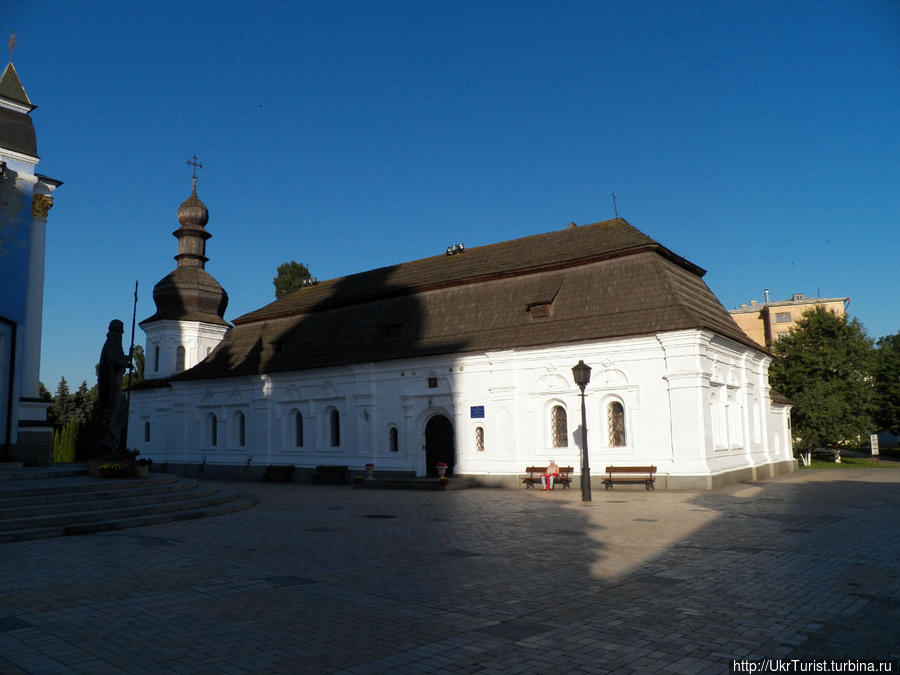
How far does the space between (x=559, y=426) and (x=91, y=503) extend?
1548 centimetres

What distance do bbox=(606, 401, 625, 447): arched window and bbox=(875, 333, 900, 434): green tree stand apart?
40696mm

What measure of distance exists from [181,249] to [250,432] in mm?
16444

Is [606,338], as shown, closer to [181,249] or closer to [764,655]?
[764,655]

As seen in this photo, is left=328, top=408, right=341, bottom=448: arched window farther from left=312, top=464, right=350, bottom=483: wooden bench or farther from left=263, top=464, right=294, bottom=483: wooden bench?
left=263, top=464, right=294, bottom=483: wooden bench

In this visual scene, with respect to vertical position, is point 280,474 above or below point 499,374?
below

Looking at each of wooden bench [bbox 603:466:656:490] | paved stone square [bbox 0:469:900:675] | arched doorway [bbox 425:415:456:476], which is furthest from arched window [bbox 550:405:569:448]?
paved stone square [bbox 0:469:900:675]

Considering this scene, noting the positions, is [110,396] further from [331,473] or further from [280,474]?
[280,474]

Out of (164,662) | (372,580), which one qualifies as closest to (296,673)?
(164,662)

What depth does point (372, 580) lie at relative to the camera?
27.8 feet

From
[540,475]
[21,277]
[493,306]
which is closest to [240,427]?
[21,277]

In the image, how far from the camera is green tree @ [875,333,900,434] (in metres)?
53.4

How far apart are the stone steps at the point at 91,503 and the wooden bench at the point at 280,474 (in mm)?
11734

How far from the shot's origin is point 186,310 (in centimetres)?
4106

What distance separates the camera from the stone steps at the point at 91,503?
12523 millimetres
